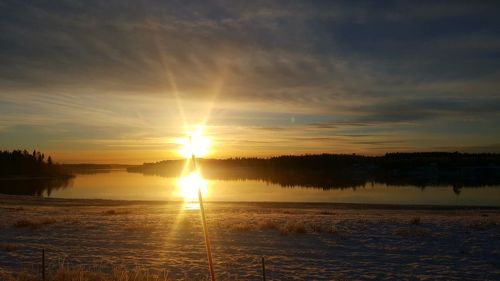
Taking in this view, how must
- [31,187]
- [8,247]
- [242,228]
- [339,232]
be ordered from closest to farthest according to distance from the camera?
1. [8,247]
2. [339,232]
3. [242,228]
4. [31,187]

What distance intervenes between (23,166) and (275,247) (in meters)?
156

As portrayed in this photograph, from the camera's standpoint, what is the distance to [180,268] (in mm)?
13484

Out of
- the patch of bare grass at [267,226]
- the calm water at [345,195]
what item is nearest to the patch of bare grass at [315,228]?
the patch of bare grass at [267,226]

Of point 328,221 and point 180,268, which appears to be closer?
point 180,268

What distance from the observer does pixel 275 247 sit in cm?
1653

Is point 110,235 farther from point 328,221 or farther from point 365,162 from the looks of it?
point 365,162

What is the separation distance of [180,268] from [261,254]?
3194 millimetres

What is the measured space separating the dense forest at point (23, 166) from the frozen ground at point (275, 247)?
138830mm

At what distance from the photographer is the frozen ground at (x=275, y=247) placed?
12.9 metres

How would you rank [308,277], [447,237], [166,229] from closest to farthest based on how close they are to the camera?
[308,277] < [447,237] < [166,229]

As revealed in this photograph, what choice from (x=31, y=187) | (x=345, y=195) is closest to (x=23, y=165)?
(x=31, y=187)

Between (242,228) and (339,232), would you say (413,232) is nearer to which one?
(339,232)

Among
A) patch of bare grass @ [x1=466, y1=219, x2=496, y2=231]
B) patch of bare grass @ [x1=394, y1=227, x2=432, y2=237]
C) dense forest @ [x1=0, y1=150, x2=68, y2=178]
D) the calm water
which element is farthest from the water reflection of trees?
patch of bare grass @ [x1=466, y1=219, x2=496, y2=231]

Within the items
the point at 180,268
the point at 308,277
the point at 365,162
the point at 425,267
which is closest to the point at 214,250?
the point at 180,268
